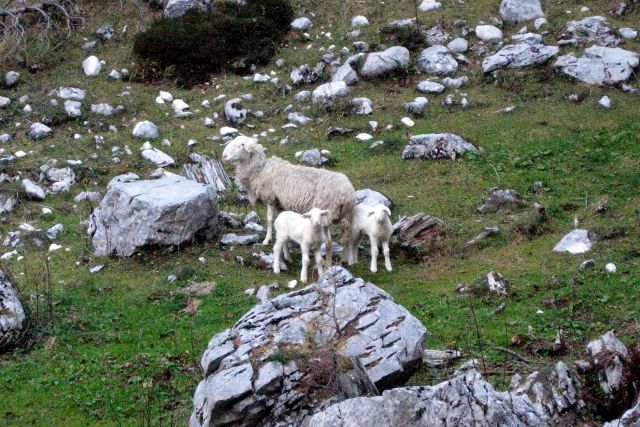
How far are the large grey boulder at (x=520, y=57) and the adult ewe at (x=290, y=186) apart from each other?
22.9 feet

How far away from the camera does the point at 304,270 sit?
11859mm

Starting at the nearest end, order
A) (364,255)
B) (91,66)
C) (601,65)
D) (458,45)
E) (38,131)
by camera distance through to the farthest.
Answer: (364,255)
(38,131)
(601,65)
(458,45)
(91,66)

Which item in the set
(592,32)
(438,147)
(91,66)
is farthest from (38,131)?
(592,32)

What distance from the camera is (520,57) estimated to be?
62.5 ft

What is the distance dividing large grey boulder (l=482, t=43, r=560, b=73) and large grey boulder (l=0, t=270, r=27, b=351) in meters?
11.8

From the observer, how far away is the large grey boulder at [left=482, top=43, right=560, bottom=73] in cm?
1891

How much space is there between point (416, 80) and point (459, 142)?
11.2 ft

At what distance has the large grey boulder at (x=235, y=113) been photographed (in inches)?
740

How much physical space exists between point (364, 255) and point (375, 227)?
102cm

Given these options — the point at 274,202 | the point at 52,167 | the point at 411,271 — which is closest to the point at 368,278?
the point at 411,271

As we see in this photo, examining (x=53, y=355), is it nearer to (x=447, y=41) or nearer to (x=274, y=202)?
(x=274, y=202)

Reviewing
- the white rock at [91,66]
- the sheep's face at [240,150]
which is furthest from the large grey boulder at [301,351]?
the white rock at [91,66]

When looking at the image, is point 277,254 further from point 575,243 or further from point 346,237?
point 575,243

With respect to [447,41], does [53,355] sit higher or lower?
higher
